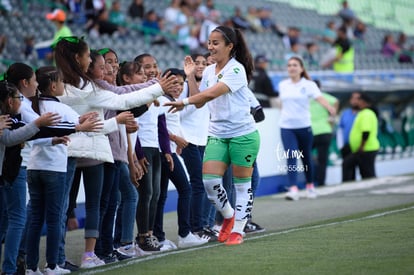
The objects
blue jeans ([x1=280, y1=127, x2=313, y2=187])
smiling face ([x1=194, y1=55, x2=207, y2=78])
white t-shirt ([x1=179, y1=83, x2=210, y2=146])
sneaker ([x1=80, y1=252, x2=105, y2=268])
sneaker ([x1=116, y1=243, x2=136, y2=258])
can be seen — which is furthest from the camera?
blue jeans ([x1=280, y1=127, x2=313, y2=187])

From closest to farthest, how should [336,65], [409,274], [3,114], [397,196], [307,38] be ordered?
[409,274] < [3,114] < [397,196] < [336,65] < [307,38]

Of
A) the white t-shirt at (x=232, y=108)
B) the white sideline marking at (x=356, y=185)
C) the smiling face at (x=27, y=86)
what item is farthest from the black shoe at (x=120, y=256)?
the white sideline marking at (x=356, y=185)

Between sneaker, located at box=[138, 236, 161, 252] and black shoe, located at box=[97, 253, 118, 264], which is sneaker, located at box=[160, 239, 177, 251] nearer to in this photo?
sneaker, located at box=[138, 236, 161, 252]

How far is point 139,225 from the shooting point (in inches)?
380

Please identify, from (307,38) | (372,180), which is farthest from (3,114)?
(307,38)

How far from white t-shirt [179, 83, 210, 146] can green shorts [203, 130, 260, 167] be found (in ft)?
4.32

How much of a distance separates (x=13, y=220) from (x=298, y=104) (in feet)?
25.1

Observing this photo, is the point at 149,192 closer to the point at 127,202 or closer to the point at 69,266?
the point at 127,202

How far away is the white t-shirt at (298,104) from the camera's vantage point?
14.8 m

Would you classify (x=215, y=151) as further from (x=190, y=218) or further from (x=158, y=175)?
(x=190, y=218)

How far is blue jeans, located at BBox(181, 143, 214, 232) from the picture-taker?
10.4 metres

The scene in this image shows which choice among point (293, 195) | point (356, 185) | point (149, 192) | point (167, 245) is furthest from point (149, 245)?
point (356, 185)

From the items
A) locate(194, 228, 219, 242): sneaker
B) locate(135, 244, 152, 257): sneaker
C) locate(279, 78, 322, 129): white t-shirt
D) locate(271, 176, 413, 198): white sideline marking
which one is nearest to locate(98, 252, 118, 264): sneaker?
locate(135, 244, 152, 257): sneaker

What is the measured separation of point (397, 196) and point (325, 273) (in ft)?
24.6
